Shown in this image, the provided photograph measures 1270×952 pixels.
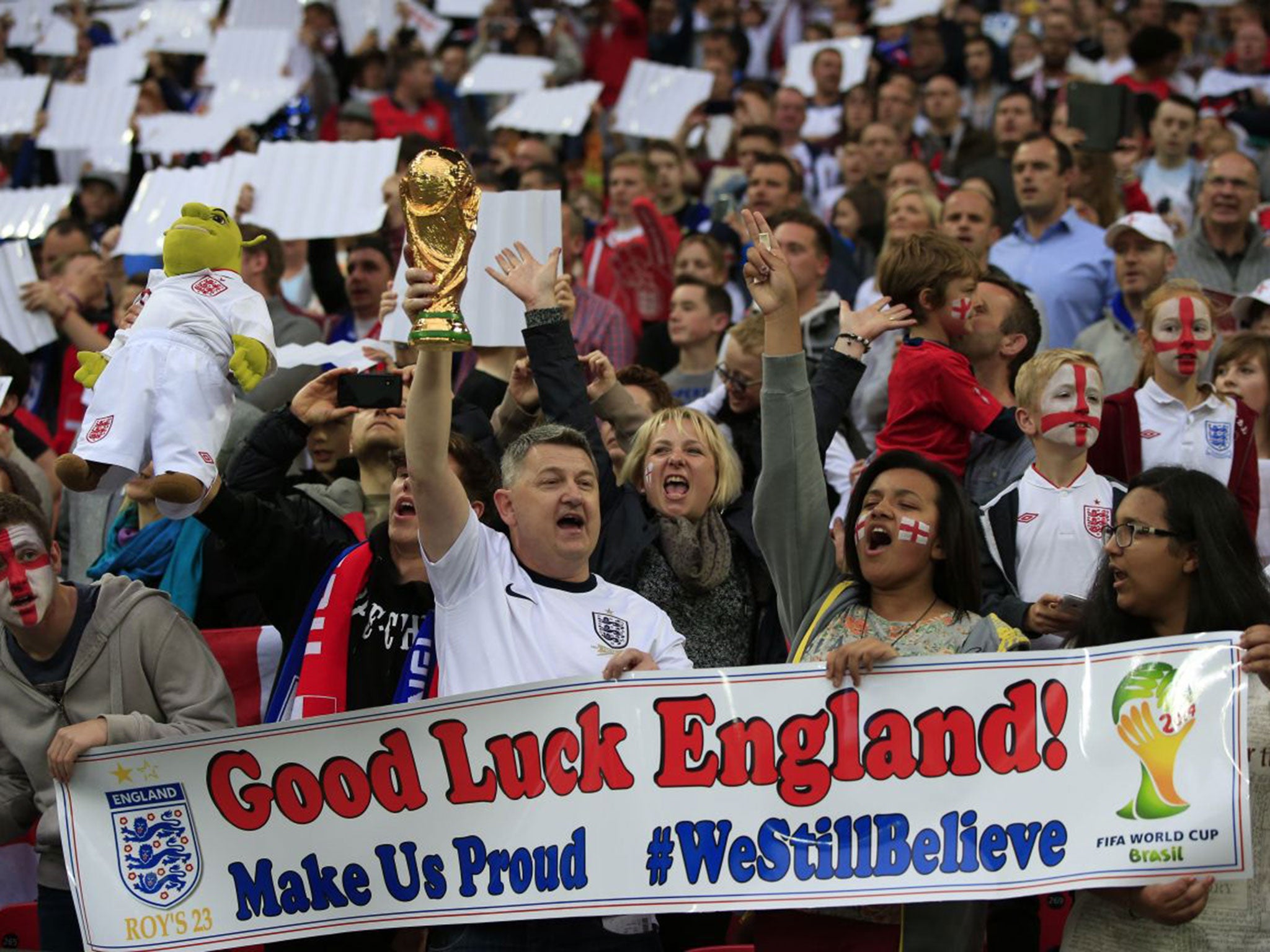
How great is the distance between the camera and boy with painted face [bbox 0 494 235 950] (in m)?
5.23

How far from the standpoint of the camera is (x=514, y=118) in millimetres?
13328

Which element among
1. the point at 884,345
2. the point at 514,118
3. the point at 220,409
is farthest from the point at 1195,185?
the point at 220,409

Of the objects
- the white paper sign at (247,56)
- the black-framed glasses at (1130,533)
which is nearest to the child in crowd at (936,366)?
the black-framed glasses at (1130,533)

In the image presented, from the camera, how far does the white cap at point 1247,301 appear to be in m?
7.56

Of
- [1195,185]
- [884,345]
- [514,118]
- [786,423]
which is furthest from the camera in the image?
[514,118]

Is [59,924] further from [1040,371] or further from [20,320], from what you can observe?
[20,320]

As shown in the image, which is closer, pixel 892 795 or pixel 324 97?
pixel 892 795

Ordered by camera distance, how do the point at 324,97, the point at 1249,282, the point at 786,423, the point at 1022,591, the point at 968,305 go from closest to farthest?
the point at 786,423
the point at 1022,591
the point at 968,305
the point at 1249,282
the point at 324,97

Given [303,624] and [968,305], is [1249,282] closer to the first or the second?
[968,305]

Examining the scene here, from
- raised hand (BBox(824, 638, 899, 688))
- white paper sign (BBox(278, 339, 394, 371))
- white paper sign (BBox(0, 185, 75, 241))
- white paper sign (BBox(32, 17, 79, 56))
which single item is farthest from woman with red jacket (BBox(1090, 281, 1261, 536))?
white paper sign (BBox(32, 17, 79, 56))

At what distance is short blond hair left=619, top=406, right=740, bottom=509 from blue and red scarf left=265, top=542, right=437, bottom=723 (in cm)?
109

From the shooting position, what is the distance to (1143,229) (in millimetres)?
8133

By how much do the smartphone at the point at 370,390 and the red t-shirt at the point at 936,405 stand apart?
162cm

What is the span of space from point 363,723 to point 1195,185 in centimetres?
736
